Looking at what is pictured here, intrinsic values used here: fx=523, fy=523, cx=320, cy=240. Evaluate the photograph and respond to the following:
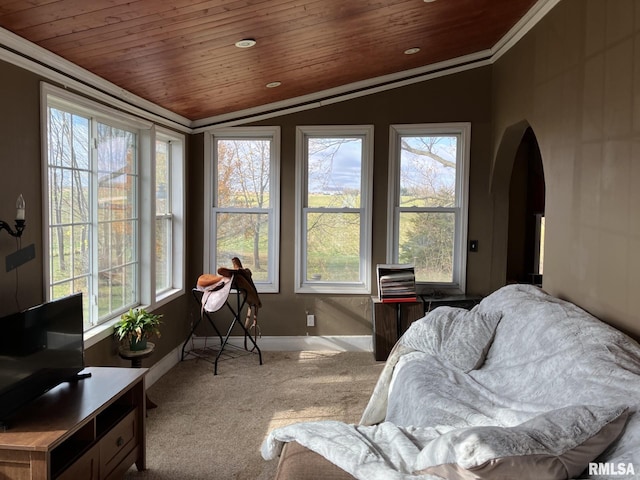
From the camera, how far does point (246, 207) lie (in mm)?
5211

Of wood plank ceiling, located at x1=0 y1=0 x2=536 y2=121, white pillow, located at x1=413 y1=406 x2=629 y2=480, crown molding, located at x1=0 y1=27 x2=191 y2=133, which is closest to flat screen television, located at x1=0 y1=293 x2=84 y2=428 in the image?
crown molding, located at x1=0 y1=27 x2=191 y2=133

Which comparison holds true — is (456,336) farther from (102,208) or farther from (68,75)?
(68,75)

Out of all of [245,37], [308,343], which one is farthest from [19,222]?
[308,343]

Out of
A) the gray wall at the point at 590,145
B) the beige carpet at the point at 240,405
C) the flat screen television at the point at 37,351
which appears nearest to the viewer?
the flat screen television at the point at 37,351

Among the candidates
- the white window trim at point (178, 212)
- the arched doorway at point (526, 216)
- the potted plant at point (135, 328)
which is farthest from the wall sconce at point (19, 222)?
the arched doorway at point (526, 216)

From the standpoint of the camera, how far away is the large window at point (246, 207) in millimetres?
5184

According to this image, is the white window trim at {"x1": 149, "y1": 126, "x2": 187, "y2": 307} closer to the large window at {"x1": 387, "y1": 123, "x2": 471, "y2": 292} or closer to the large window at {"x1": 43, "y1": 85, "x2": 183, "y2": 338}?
the large window at {"x1": 43, "y1": 85, "x2": 183, "y2": 338}

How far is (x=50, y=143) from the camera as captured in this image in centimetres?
299

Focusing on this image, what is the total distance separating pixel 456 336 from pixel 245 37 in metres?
2.15

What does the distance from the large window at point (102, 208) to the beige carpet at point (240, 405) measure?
2.54 ft

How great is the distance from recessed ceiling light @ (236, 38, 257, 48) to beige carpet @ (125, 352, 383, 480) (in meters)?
2.38

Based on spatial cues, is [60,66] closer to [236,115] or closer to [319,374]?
[236,115]

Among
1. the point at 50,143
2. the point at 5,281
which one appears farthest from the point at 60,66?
the point at 5,281

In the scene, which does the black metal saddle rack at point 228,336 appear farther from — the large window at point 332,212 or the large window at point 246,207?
the large window at point 332,212
